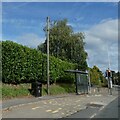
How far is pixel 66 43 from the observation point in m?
65.2

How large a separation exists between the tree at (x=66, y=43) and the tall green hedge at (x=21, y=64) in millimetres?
24521

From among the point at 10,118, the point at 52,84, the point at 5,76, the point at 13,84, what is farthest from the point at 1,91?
the point at 52,84

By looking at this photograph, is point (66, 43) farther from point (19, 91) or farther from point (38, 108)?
point (38, 108)

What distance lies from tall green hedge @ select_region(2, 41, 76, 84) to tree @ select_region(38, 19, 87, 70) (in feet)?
80.5

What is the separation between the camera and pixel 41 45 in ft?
225

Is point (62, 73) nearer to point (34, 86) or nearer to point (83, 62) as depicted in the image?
point (34, 86)

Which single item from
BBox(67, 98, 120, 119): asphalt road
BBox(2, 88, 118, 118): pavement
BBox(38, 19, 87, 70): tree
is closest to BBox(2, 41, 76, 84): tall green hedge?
BBox(2, 88, 118, 118): pavement

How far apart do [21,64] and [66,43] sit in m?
34.2

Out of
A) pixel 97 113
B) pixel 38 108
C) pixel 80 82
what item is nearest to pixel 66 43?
pixel 80 82

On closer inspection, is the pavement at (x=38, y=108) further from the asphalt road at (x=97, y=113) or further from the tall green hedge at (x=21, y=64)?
the tall green hedge at (x=21, y=64)

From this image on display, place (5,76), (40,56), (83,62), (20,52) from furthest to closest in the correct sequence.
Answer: (83,62)
(40,56)
(20,52)
(5,76)

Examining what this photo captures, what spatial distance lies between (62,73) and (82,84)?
295 centimetres

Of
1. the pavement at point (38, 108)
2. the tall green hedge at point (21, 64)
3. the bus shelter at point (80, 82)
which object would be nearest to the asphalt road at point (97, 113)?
the pavement at point (38, 108)

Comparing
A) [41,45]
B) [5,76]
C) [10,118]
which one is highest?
[41,45]
